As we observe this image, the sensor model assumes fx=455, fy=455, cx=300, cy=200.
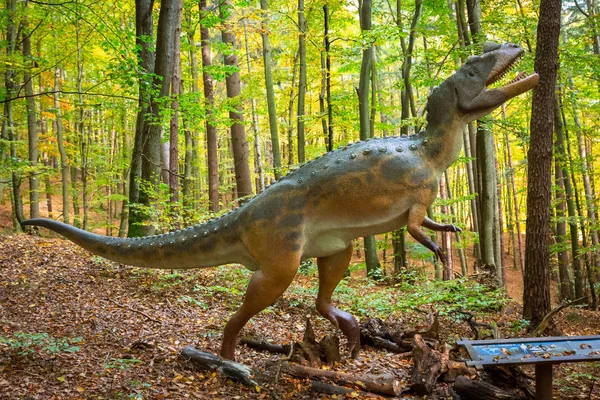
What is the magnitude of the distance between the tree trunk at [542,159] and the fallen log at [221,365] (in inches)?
181

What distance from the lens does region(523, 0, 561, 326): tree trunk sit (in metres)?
6.62

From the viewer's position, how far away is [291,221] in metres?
4.17

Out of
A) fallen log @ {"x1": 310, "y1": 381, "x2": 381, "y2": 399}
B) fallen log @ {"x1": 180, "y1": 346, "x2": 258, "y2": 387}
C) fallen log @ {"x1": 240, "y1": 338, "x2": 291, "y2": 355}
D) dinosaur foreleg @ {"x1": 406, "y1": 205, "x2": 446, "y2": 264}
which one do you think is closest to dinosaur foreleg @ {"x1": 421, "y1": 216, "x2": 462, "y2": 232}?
dinosaur foreleg @ {"x1": 406, "y1": 205, "x2": 446, "y2": 264}

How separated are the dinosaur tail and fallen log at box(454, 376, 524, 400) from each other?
7.73 feet

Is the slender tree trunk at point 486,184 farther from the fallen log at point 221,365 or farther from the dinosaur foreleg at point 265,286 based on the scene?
the fallen log at point 221,365

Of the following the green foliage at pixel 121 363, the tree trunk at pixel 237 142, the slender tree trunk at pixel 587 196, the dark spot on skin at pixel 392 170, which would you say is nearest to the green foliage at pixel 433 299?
the dark spot on skin at pixel 392 170

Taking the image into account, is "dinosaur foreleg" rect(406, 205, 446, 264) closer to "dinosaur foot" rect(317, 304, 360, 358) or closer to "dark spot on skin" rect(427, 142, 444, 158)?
"dark spot on skin" rect(427, 142, 444, 158)

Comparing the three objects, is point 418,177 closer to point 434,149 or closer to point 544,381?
point 434,149

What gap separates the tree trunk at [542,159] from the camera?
6.62 m

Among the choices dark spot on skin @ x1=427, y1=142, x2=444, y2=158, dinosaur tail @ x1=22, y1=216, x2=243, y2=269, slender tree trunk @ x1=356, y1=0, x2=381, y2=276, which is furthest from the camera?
slender tree trunk @ x1=356, y1=0, x2=381, y2=276

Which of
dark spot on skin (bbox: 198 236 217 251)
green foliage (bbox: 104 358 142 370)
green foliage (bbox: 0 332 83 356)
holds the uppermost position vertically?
dark spot on skin (bbox: 198 236 217 251)

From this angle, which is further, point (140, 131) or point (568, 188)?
point (568, 188)

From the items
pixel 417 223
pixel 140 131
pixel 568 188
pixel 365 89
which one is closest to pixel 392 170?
pixel 417 223

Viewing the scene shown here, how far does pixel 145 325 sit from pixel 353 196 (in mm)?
Result: 3265
